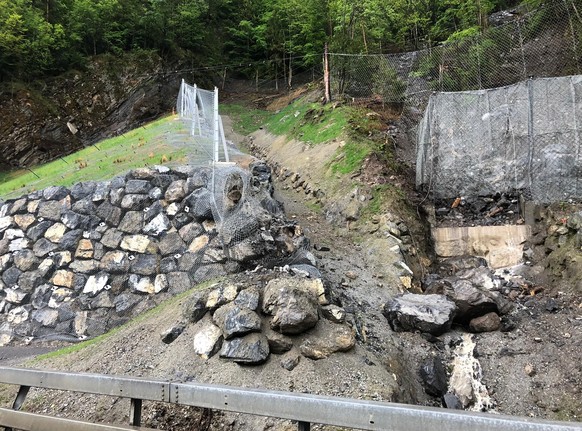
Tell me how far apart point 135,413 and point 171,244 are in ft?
14.3

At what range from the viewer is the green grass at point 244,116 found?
2225 cm

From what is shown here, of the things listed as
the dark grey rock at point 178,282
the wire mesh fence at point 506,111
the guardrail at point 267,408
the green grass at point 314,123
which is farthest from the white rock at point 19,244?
the wire mesh fence at point 506,111

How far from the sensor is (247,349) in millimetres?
4863

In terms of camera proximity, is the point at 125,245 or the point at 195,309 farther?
the point at 125,245

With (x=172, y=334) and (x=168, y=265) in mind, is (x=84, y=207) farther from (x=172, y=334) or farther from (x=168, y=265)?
(x=172, y=334)

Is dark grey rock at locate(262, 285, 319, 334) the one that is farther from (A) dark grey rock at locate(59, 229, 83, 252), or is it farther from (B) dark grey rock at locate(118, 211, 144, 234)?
(A) dark grey rock at locate(59, 229, 83, 252)

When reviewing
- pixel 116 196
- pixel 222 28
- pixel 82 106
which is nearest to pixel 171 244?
pixel 116 196

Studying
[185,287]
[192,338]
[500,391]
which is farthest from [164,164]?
[500,391]

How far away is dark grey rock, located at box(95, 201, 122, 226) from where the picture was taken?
8.15m

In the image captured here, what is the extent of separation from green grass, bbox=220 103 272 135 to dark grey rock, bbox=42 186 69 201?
43.3 ft

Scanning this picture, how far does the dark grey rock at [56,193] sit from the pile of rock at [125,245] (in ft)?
0.09

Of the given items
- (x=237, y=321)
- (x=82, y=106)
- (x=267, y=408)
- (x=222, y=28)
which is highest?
(x=222, y=28)

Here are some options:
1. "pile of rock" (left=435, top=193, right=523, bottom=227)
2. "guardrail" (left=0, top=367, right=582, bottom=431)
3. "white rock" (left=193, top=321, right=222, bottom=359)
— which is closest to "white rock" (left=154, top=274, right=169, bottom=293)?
"white rock" (left=193, top=321, right=222, bottom=359)

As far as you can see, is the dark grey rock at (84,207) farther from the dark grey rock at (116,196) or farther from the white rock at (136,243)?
the white rock at (136,243)
